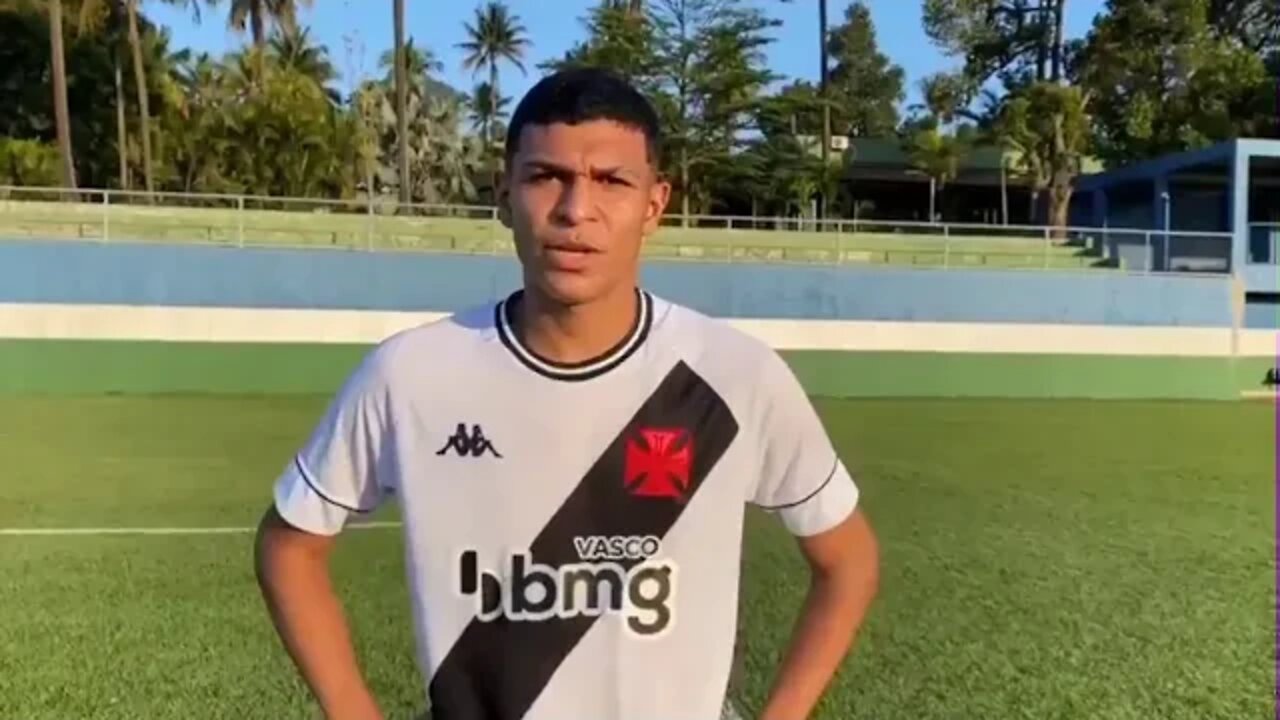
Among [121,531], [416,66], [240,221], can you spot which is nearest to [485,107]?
[416,66]

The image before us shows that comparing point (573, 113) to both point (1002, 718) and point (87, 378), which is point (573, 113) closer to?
point (1002, 718)

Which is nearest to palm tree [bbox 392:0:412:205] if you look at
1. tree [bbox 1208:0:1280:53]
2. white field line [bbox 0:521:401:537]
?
tree [bbox 1208:0:1280:53]

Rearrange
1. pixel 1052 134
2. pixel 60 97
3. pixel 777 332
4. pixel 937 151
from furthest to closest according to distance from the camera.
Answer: pixel 937 151, pixel 1052 134, pixel 60 97, pixel 777 332

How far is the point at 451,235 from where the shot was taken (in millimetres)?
21984

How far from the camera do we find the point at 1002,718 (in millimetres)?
4680

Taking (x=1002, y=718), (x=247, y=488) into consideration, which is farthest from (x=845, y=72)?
(x=1002, y=718)

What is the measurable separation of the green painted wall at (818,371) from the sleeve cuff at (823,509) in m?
16.9

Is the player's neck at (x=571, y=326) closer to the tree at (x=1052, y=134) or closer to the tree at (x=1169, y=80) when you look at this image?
the tree at (x=1052, y=134)

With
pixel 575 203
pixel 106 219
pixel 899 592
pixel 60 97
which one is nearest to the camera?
pixel 575 203

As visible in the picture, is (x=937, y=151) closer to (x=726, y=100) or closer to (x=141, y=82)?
(x=726, y=100)

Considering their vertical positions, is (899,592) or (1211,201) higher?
(1211,201)

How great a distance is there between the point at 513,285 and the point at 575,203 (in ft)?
63.1

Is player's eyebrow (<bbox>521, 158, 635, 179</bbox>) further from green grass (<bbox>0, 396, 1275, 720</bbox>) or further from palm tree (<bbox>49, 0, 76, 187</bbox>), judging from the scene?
palm tree (<bbox>49, 0, 76, 187</bbox>)

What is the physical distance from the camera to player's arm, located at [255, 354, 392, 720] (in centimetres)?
172
